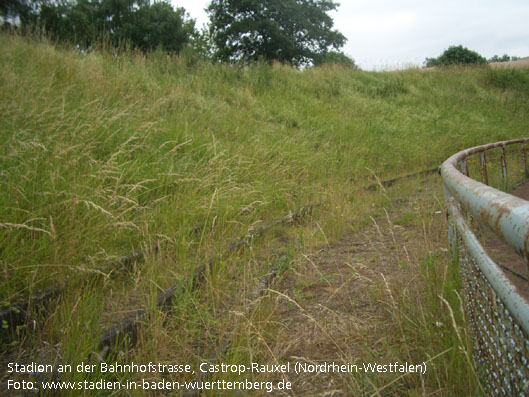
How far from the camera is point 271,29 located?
36406 millimetres

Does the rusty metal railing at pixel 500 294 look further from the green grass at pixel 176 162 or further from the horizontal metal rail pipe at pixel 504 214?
the green grass at pixel 176 162

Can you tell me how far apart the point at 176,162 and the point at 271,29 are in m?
33.3

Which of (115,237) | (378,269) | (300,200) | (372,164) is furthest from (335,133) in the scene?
(115,237)

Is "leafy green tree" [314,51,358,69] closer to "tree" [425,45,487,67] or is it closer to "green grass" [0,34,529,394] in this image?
"green grass" [0,34,529,394]

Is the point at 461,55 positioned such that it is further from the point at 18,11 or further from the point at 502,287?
the point at 502,287

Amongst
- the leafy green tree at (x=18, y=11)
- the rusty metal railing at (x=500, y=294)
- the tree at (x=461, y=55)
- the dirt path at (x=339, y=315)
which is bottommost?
the dirt path at (x=339, y=315)

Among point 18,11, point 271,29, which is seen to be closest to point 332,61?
point 271,29

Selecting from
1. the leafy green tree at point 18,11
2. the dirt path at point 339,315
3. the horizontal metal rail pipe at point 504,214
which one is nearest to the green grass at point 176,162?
the dirt path at point 339,315

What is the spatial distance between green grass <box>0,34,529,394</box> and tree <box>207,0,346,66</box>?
19.8 meters

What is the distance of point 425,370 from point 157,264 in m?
2.47

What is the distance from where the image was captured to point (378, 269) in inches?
171

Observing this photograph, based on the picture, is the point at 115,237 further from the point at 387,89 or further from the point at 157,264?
the point at 387,89

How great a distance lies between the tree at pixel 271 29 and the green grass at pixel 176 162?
1977cm

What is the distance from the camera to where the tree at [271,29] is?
37.0 meters
